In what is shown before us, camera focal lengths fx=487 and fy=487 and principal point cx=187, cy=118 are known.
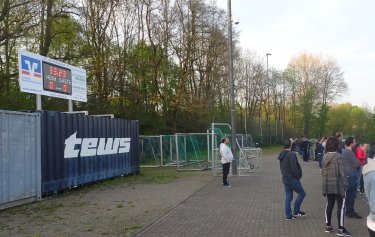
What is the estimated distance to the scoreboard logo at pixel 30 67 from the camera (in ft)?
51.0

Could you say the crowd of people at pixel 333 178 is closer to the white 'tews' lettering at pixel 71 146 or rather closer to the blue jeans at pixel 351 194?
the blue jeans at pixel 351 194

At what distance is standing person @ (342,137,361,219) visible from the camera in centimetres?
1002

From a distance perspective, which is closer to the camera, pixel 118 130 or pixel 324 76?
pixel 118 130

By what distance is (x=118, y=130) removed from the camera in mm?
21266

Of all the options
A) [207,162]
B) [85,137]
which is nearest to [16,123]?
[85,137]

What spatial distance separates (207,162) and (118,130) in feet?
27.5

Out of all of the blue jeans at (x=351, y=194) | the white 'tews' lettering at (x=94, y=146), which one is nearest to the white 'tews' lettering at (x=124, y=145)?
the white 'tews' lettering at (x=94, y=146)

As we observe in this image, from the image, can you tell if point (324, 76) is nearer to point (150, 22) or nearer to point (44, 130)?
point (150, 22)

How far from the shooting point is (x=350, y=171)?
10016 mm

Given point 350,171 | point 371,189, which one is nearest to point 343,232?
point 350,171

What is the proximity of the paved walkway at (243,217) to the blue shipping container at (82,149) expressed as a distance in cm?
428

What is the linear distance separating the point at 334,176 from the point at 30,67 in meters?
11.0

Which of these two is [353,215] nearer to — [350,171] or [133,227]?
[350,171]

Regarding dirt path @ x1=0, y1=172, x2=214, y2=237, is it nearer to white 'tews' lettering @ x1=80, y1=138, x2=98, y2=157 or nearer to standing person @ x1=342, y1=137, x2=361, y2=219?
white 'tews' lettering @ x1=80, y1=138, x2=98, y2=157
